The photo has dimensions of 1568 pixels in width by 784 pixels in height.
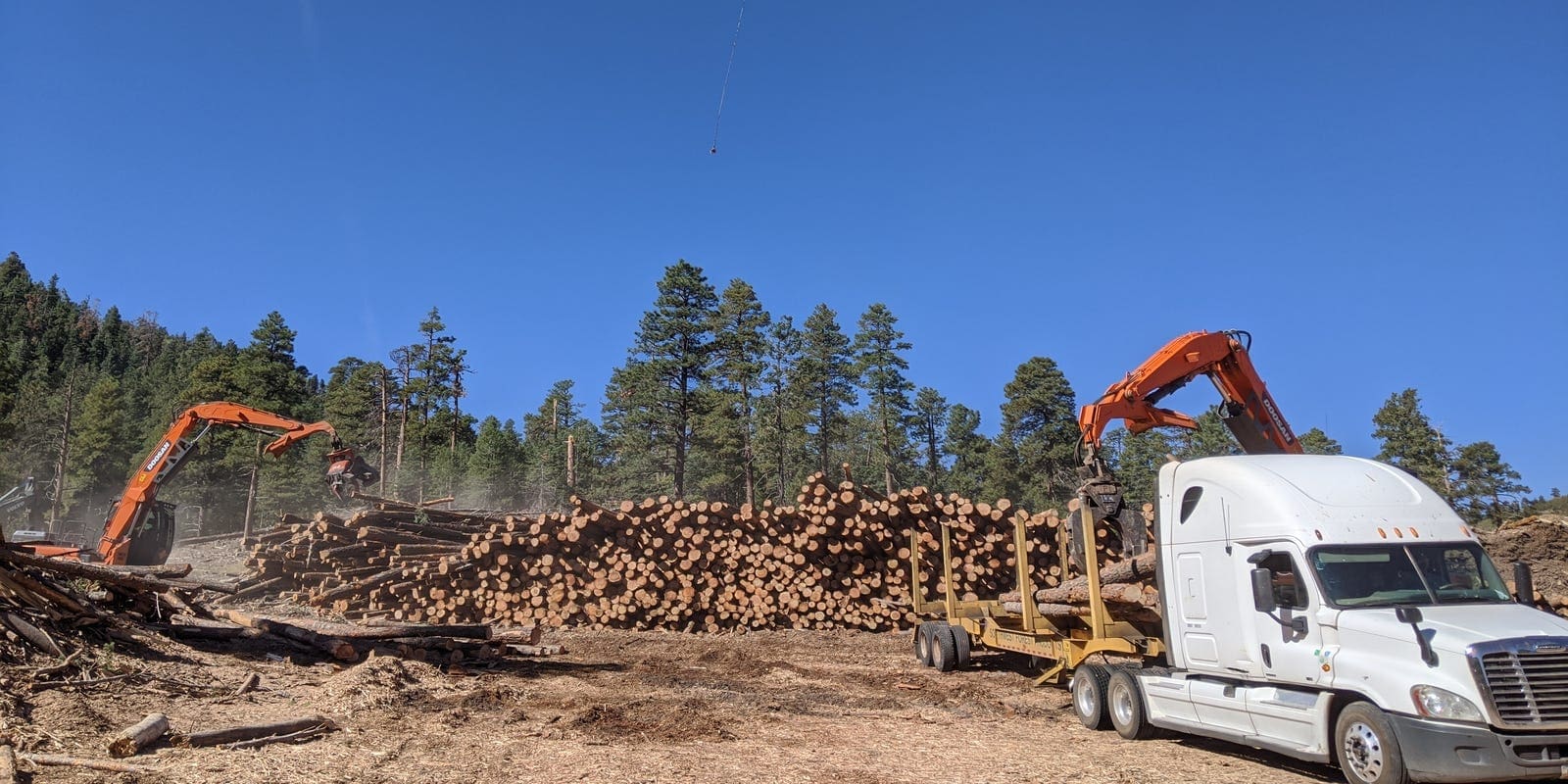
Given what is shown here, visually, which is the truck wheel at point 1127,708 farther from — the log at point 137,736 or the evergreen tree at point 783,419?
the evergreen tree at point 783,419

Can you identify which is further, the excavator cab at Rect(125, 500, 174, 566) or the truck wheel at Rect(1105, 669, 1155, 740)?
the excavator cab at Rect(125, 500, 174, 566)

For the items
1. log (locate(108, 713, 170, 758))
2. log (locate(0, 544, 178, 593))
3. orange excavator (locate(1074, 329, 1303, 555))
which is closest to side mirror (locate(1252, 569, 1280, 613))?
orange excavator (locate(1074, 329, 1303, 555))

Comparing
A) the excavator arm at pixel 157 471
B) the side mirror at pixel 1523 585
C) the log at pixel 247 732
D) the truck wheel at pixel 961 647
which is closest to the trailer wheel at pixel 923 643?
the truck wheel at pixel 961 647

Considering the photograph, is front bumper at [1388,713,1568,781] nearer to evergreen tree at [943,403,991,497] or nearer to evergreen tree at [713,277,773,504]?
evergreen tree at [713,277,773,504]

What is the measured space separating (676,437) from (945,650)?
94.0 ft

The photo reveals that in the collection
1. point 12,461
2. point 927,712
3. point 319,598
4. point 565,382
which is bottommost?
point 927,712

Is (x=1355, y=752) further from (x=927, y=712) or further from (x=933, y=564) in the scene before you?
(x=933, y=564)

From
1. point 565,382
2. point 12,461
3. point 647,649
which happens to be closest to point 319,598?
point 647,649

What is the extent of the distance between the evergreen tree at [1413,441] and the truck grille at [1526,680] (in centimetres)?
3638

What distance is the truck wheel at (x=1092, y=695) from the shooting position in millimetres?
7914

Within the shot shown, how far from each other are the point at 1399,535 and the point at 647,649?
9567mm

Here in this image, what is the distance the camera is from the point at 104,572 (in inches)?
340

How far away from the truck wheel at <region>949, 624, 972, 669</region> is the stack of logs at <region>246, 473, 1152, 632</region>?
114 inches

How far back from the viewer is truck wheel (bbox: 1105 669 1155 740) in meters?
7.47
